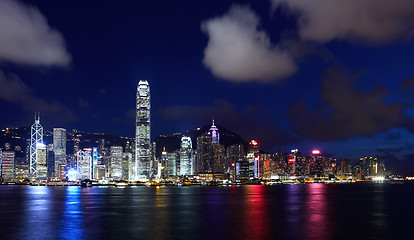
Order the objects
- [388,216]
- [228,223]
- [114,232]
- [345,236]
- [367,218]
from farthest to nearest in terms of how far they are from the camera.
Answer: [388,216], [367,218], [228,223], [114,232], [345,236]

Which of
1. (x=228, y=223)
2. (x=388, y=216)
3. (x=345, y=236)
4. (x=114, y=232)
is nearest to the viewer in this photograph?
(x=345, y=236)

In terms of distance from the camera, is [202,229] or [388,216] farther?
[388,216]

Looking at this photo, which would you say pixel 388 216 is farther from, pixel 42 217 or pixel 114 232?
pixel 42 217

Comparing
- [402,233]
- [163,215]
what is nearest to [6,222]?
[163,215]

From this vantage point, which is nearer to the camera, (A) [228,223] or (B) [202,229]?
(B) [202,229]

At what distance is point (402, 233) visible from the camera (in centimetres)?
5756

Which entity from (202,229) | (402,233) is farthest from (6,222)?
(402,233)

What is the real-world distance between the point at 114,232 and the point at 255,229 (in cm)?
1946

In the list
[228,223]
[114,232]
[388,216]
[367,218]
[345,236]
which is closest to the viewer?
[345,236]

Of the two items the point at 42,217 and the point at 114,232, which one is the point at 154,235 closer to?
the point at 114,232

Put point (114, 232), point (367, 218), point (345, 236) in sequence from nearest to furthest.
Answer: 1. point (345, 236)
2. point (114, 232)
3. point (367, 218)

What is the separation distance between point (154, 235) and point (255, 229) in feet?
46.7

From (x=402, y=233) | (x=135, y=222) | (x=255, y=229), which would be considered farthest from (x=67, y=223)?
(x=402, y=233)

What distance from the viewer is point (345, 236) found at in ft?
179
